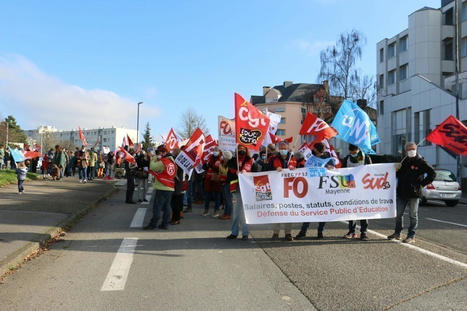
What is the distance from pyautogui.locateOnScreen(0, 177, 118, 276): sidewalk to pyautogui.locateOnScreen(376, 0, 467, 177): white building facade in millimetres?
28855

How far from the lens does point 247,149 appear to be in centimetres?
872

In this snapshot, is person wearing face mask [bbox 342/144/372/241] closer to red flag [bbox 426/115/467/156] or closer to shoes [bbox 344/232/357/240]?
Answer: shoes [bbox 344/232/357/240]

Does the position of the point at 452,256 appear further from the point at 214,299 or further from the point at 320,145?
the point at 214,299

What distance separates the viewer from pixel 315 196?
816cm

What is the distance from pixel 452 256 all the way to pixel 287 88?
283 feet

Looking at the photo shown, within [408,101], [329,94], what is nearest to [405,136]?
[408,101]

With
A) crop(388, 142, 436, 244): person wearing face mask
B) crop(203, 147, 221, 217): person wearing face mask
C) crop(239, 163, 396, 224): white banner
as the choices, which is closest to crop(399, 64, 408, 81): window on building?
crop(203, 147, 221, 217): person wearing face mask

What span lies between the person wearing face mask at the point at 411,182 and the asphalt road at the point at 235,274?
1.46 feet

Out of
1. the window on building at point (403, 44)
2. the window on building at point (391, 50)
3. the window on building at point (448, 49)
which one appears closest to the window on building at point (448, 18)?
the window on building at point (448, 49)

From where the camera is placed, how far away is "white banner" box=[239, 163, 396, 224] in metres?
8.09

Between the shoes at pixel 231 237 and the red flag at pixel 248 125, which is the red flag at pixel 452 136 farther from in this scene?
the shoes at pixel 231 237

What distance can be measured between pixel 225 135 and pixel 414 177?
24.8 feet

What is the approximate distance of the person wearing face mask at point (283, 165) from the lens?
8211 mm

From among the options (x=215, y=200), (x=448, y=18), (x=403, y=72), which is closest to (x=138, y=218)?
(x=215, y=200)
